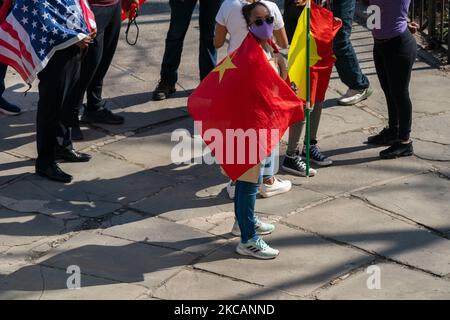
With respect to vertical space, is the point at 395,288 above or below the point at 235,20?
below

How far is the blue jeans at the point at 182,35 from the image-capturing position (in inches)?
342

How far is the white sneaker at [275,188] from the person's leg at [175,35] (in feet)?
7.15

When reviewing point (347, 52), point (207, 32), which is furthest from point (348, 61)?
point (207, 32)

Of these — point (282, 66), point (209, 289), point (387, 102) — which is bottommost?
point (209, 289)

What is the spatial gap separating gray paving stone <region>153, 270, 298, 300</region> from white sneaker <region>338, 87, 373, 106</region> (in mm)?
3328

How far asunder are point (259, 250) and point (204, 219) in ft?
A: 2.36

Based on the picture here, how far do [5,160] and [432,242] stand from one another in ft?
11.4

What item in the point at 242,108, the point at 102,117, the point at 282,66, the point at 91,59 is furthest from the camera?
the point at 102,117

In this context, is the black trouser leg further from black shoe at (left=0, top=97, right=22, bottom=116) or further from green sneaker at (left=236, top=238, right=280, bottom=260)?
black shoe at (left=0, top=97, right=22, bottom=116)

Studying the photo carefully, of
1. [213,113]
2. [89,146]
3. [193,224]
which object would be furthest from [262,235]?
[89,146]

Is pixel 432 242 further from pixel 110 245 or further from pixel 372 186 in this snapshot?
pixel 110 245

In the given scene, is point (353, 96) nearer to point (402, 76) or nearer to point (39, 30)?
point (402, 76)

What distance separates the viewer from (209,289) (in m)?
5.85

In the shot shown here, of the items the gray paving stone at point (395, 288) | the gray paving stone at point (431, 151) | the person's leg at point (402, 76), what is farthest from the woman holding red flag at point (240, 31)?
the gray paving stone at point (395, 288)
